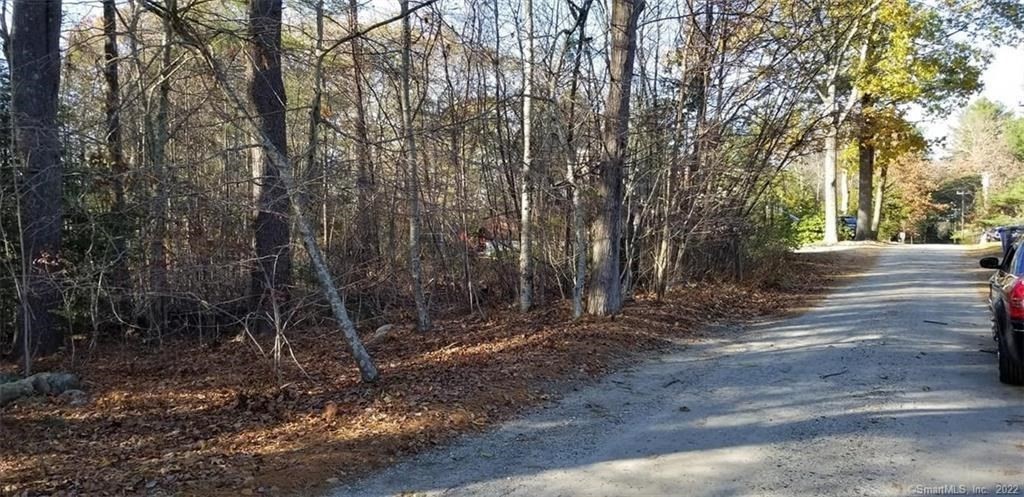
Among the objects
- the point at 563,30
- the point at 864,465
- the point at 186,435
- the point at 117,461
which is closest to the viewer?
the point at 864,465

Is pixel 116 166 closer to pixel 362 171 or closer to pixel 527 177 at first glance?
pixel 362 171

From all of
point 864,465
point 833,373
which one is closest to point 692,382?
point 833,373

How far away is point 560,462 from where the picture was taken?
16.9 ft

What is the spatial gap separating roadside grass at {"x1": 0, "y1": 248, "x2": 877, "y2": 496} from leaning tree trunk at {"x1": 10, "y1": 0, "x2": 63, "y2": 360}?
2.54 ft

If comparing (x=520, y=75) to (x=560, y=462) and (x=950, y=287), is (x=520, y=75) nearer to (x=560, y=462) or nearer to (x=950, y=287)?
(x=560, y=462)

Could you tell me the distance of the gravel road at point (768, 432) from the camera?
462cm

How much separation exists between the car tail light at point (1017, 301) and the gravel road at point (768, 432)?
0.77 m

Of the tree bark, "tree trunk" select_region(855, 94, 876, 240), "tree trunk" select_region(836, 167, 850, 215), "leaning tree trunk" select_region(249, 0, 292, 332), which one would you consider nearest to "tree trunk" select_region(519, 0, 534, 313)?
"leaning tree trunk" select_region(249, 0, 292, 332)

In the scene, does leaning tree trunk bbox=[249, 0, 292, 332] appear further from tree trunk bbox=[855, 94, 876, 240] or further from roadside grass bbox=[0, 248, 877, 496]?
tree trunk bbox=[855, 94, 876, 240]

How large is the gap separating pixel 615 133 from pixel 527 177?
211 centimetres

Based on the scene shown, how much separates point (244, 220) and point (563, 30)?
21.2 ft

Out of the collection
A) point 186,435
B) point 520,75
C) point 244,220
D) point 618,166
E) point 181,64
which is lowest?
point 186,435

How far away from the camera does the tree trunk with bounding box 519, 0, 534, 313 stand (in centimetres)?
1210

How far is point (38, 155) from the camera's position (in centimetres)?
942
